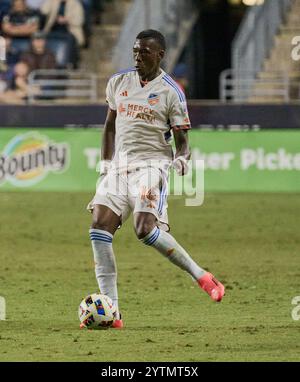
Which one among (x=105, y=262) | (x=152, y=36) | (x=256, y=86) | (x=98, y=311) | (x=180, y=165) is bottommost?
(x=98, y=311)

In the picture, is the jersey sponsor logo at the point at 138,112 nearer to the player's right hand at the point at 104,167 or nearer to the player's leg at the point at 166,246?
the player's right hand at the point at 104,167

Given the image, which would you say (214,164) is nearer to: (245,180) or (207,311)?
(245,180)

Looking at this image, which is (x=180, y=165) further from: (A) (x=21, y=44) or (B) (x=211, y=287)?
(A) (x=21, y=44)

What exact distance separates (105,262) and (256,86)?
709 inches

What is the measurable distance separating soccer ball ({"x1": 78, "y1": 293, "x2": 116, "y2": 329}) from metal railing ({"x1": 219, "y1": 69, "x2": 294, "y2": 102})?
52.6 feet

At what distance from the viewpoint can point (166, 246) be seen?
932cm

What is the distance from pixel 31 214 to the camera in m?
20.0

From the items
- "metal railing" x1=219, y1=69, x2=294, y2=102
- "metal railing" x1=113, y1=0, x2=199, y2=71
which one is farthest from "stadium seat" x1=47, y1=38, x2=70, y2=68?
"metal railing" x1=219, y1=69, x2=294, y2=102

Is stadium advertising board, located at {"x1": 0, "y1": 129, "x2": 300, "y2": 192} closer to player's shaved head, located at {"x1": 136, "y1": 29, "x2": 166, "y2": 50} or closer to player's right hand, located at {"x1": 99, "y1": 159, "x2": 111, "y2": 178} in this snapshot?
player's right hand, located at {"x1": 99, "y1": 159, "x2": 111, "y2": 178}

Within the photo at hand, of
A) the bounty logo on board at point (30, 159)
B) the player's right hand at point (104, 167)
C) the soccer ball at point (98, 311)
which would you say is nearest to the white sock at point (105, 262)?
the soccer ball at point (98, 311)

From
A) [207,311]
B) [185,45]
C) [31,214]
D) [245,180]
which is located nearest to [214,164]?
[245,180]

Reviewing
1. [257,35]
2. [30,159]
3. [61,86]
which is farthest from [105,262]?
[61,86]

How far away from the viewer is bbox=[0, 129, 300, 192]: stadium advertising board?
22562mm
